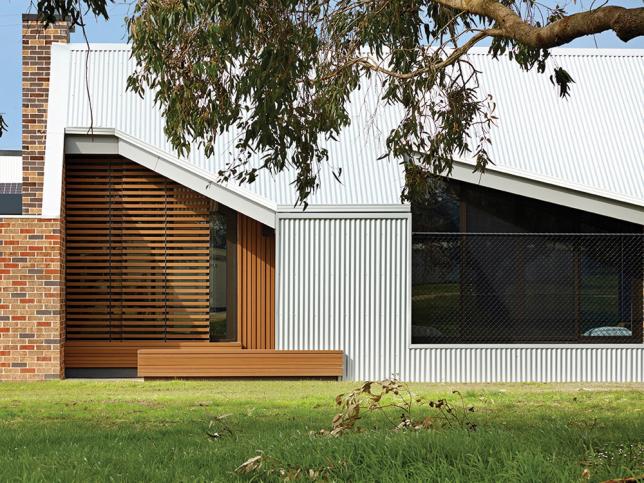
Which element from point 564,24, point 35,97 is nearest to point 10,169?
point 35,97

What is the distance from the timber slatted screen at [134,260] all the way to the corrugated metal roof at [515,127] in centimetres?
98

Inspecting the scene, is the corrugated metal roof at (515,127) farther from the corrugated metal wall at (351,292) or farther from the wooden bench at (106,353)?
the wooden bench at (106,353)

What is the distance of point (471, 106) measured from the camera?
1209 centimetres

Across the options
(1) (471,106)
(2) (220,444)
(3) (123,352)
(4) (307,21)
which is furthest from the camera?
(3) (123,352)

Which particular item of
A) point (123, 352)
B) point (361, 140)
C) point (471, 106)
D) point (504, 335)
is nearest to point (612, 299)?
point (504, 335)

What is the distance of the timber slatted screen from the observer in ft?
59.7

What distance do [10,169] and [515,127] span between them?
2123cm

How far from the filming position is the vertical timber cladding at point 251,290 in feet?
59.5

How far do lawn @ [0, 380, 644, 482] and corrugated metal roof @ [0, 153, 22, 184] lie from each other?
62.9ft

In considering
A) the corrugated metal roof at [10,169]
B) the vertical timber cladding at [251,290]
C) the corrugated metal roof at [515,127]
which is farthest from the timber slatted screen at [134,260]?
the corrugated metal roof at [10,169]

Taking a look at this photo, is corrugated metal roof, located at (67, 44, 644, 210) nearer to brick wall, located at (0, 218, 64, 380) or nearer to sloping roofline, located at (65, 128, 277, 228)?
sloping roofline, located at (65, 128, 277, 228)

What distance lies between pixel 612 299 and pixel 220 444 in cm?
1053

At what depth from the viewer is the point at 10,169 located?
1387 inches

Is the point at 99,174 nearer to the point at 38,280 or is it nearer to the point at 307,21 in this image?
the point at 38,280
